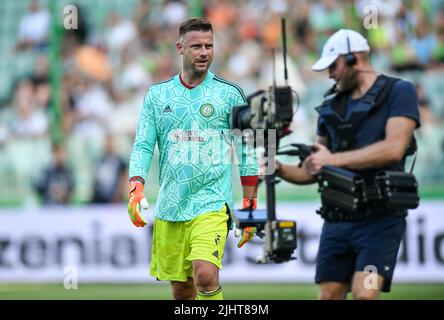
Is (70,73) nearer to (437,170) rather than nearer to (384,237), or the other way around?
(437,170)

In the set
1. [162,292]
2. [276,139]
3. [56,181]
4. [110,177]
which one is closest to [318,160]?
[276,139]

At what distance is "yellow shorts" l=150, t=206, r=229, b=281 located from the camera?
7.68m

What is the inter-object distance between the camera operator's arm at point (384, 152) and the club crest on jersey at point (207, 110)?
3.80 ft

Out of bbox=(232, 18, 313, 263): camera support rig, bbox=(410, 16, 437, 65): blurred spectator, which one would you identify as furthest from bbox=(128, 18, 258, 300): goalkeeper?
bbox=(410, 16, 437, 65): blurred spectator

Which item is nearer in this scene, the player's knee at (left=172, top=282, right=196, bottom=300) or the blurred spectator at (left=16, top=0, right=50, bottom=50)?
the player's knee at (left=172, top=282, right=196, bottom=300)

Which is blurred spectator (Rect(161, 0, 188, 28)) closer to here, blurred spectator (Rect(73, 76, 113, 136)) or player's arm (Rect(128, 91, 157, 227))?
blurred spectator (Rect(73, 76, 113, 136))

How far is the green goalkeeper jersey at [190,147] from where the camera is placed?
7871 millimetres

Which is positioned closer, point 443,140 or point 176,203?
point 176,203

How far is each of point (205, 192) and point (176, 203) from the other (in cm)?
24

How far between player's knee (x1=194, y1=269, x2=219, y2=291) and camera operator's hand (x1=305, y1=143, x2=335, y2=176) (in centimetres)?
111

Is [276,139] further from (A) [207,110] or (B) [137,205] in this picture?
(B) [137,205]
